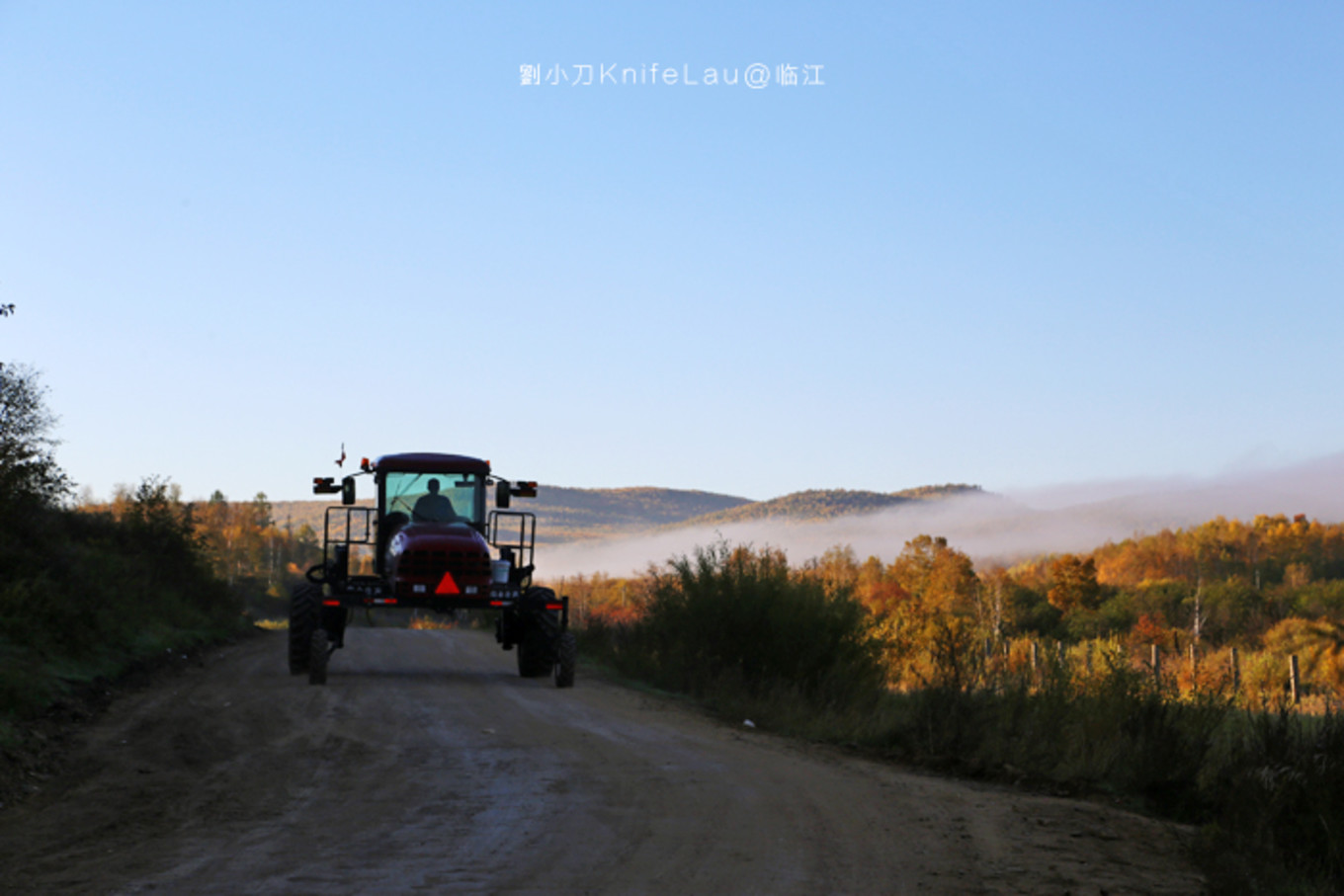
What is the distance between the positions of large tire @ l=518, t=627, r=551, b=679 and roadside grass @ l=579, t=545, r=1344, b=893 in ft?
8.00

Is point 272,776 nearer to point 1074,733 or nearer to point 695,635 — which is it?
point 1074,733

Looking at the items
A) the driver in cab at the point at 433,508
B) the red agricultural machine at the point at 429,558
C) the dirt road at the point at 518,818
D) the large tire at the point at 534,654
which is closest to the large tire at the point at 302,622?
the red agricultural machine at the point at 429,558

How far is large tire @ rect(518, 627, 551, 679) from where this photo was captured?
2225 cm

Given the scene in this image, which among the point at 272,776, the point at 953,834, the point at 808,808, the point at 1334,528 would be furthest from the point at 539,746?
the point at 1334,528

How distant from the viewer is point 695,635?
77.7ft

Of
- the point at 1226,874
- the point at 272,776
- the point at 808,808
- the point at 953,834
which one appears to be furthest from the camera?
the point at 272,776

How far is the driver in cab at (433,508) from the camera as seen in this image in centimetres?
2136

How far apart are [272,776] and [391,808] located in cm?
230

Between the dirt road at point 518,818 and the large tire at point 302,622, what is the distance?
3721 millimetres

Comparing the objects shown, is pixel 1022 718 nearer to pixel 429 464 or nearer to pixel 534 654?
pixel 534 654

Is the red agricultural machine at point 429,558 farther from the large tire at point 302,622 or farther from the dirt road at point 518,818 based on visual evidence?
the dirt road at point 518,818

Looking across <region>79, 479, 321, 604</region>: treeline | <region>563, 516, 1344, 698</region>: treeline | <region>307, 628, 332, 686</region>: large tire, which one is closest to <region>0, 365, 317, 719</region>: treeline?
<region>307, 628, 332, 686</region>: large tire

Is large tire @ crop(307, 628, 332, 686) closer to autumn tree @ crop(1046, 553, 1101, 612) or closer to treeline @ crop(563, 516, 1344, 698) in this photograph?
treeline @ crop(563, 516, 1344, 698)

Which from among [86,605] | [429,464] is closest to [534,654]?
[429,464]
